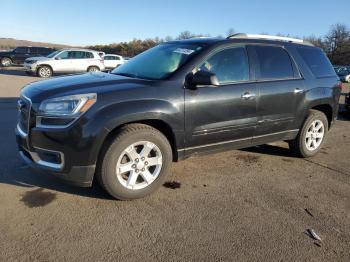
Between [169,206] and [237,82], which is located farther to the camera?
[237,82]

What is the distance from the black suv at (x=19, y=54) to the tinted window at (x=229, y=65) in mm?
28578

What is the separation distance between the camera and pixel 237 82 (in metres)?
4.87

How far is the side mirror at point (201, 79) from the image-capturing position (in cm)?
428

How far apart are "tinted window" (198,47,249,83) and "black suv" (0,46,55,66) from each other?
2858 cm

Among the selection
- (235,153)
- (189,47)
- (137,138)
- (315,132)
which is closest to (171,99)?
(137,138)

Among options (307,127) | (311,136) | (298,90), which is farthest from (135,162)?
(311,136)

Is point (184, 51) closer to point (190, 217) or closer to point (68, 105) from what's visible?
point (68, 105)

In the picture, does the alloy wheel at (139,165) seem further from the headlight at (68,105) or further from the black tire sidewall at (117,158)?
the headlight at (68,105)

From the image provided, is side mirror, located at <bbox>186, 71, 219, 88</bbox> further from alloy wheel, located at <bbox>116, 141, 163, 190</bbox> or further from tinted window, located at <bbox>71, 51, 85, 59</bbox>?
tinted window, located at <bbox>71, 51, 85, 59</bbox>

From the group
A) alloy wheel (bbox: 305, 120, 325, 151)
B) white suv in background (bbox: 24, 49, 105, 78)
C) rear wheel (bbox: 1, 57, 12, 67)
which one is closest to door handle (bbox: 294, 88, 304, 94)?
alloy wheel (bbox: 305, 120, 325, 151)

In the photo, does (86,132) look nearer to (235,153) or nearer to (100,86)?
(100,86)

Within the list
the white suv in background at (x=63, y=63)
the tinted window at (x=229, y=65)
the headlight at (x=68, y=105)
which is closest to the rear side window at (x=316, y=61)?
the tinted window at (x=229, y=65)

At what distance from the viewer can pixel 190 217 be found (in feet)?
12.6

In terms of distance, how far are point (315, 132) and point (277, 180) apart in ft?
5.09
